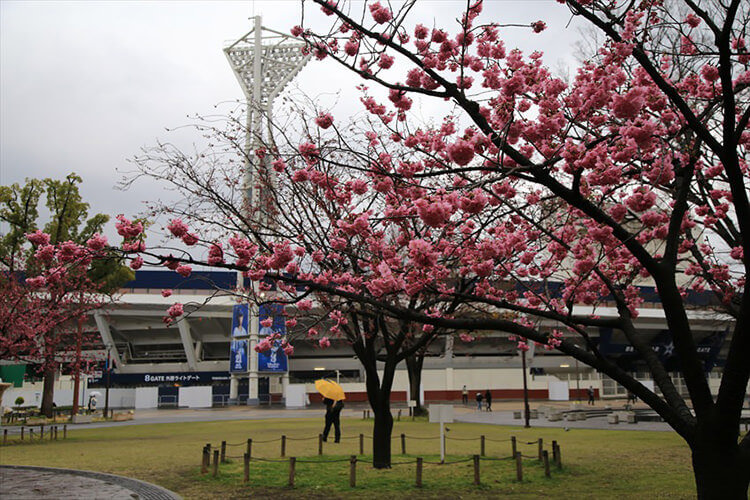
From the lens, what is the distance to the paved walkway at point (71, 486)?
9836 mm

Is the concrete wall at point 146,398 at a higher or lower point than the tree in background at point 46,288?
lower

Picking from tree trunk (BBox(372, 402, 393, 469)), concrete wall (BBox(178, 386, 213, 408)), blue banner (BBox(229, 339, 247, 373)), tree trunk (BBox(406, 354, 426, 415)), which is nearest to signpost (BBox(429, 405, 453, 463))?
tree trunk (BBox(372, 402, 393, 469))

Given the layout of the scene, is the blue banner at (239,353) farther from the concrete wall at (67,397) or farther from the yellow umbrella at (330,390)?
the yellow umbrella at (330,390)

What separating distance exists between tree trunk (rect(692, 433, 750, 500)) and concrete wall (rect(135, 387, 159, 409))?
47705mm

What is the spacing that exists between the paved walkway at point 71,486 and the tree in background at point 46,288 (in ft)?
23.0

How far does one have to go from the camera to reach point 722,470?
19.8 ft

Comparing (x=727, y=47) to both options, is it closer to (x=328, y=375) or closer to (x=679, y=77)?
(x=679, y=77)

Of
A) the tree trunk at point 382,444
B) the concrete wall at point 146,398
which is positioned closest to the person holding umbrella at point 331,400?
the tree trunk at point 382,444

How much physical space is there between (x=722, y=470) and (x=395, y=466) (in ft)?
25.1

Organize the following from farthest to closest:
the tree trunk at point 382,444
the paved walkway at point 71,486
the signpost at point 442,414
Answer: the signpost at point 442,414 < the tree trunk at point 382,444 < the paved walkway at point 71,486

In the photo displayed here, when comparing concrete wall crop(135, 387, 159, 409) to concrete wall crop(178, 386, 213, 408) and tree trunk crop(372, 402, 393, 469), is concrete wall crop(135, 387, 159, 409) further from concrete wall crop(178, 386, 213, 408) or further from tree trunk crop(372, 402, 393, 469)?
tree trunk crop(372, 402, 393, 469)

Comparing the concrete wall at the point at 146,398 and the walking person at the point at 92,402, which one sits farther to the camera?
the concrete wall at the point at 146,398

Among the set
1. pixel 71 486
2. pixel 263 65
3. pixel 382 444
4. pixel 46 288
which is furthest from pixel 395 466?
pixel 263 65

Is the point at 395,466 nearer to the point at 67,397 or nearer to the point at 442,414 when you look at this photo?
the point at 442,414
